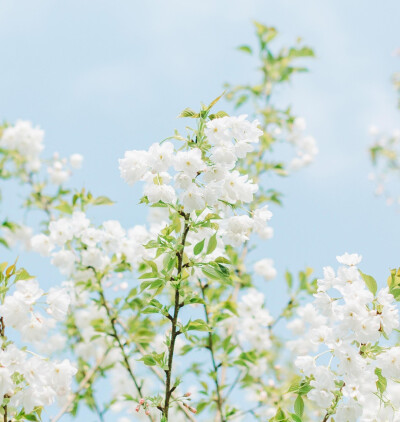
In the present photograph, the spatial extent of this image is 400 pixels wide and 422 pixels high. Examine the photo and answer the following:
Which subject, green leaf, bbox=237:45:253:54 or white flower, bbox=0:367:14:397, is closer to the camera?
white flower, bbox=0:367:14:397

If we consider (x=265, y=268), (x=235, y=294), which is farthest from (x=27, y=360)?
(x=265, y=268)

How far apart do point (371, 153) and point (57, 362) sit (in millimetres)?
8338

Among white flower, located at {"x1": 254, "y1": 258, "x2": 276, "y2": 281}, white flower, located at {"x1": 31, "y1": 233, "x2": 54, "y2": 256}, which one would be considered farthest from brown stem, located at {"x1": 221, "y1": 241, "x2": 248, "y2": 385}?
white flower, located at {"x1": 31, "y1": 233, "x2": 54, "y2": 256}

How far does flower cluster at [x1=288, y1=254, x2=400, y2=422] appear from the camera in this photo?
191 cm

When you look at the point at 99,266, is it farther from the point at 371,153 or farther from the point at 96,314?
the point at 371,153

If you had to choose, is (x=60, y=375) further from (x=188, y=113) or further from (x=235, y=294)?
(x=235, y=294)

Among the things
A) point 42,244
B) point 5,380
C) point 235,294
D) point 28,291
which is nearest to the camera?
point 5,380

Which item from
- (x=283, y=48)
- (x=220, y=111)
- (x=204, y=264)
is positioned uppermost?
(x=283, y=48)

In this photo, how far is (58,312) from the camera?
2.18 m

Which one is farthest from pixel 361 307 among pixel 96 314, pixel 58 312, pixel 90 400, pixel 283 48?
pixel 283 48

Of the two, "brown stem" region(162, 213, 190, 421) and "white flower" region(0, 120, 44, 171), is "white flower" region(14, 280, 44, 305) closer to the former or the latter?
"brown stem" region(162, 213, 190, 421)

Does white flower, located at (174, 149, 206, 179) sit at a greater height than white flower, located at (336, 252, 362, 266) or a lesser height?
greater

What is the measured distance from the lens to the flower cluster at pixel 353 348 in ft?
6.28

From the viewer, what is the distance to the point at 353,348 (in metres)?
1.94
